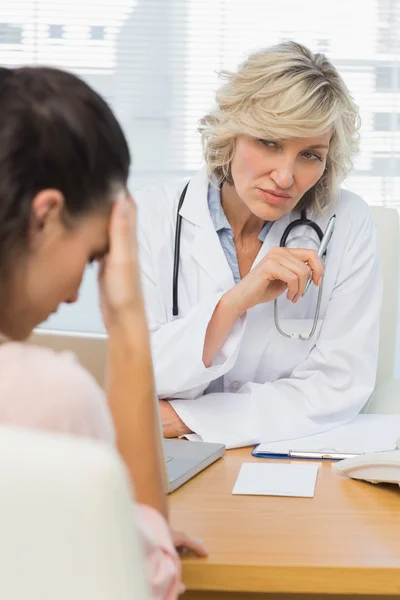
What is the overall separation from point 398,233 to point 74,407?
1.58 meters

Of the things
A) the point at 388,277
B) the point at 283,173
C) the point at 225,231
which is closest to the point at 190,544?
the point at 283,173

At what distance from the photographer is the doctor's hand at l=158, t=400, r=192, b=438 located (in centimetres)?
142

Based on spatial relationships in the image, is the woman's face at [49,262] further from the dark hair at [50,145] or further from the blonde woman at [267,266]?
the blonde woman at [267,266]

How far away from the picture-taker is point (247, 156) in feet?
5.54

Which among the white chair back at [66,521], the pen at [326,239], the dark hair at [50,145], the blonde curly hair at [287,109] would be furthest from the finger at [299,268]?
the white chair back at [66,521]

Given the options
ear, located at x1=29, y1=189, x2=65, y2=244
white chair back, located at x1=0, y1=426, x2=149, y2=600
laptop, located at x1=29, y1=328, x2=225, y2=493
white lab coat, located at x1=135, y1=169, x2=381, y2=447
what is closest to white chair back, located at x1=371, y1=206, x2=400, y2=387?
white lab coat, located at x1=135, y1=169, x2=381, y2=447

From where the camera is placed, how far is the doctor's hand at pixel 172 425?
1421 millimetres

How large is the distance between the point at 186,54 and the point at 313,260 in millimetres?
2018

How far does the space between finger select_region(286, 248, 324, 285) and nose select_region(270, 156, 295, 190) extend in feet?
0.45

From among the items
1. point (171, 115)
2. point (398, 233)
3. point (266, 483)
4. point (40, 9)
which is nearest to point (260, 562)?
point (266, 483)

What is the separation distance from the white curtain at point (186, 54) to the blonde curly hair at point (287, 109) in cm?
153

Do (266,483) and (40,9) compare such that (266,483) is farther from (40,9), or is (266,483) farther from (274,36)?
(40,9)

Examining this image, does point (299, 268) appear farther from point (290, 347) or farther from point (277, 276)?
point (290, 347)

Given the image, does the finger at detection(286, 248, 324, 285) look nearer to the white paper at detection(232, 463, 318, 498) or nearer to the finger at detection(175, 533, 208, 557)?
the white paper at detection(232, 463, 318, 498)
